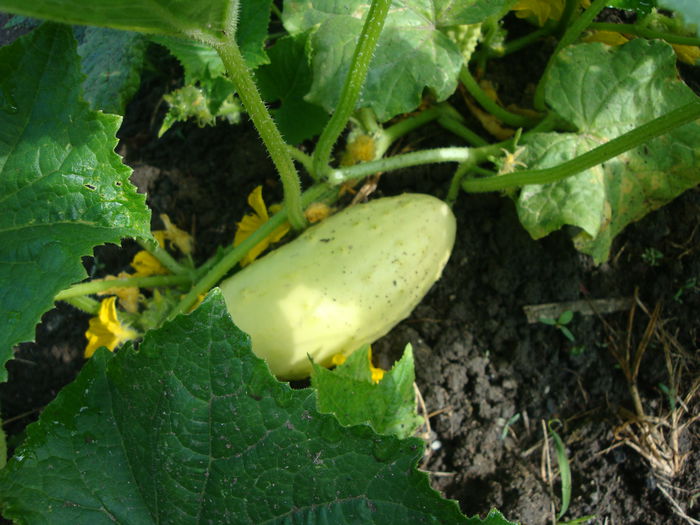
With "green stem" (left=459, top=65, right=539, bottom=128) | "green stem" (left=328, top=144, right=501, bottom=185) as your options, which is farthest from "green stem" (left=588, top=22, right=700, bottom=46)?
"green stem" (left=328, top=144, right=501, bottom=185)

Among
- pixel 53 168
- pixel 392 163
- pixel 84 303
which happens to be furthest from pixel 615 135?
pixel 84 303

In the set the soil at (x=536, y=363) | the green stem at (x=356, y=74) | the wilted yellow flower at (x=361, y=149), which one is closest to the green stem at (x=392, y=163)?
the green stem at (x=356, y=74)

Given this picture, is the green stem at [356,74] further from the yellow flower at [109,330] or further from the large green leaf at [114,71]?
the yellow flower at [109,330]

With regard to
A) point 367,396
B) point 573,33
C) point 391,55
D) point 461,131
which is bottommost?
point 367,396

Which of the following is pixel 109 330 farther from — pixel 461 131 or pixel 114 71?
pixel 461 131

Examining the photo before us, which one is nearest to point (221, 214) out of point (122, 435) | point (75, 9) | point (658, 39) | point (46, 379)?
point (46, 379)

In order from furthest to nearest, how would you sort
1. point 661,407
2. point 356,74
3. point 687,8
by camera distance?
point 661,407, point 356,74, point 687,8
